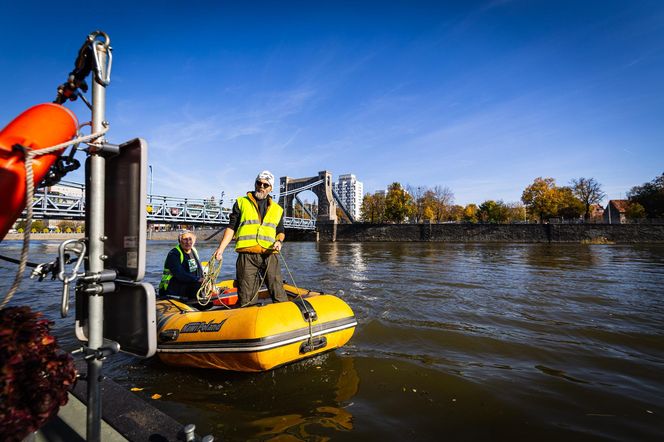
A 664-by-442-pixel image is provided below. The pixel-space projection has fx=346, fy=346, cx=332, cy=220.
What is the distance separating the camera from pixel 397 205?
164 ft

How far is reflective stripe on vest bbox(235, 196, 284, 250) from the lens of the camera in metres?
3.77

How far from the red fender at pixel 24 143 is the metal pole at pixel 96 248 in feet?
0.38

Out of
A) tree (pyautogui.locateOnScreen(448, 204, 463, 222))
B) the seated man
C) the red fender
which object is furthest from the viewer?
tree (pyautogui.locateOnScreen(448, 204, 463, 222))

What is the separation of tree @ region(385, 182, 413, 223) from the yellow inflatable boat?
4717 cm

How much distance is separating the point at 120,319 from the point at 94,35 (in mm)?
1244

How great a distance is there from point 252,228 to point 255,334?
1309 mm

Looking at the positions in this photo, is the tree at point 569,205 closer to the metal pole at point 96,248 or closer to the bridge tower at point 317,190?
the bridge tower at point 317,190

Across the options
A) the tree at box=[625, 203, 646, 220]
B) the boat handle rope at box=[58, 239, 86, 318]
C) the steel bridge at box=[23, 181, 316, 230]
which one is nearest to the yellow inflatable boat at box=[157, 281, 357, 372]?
the boat handle rope at box=[58, 239, 86, 318]

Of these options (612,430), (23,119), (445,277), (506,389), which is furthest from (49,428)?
(445,277)

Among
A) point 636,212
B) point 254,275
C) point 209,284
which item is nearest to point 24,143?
point 254,275

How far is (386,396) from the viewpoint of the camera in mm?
2793

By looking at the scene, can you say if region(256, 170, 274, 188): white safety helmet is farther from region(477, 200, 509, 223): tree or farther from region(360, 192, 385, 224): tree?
region(477, 200, 509, 223): tree

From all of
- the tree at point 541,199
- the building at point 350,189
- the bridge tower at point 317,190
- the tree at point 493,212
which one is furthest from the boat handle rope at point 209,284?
the building at point 350,189

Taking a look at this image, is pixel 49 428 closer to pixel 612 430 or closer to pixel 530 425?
pixel 530 425
